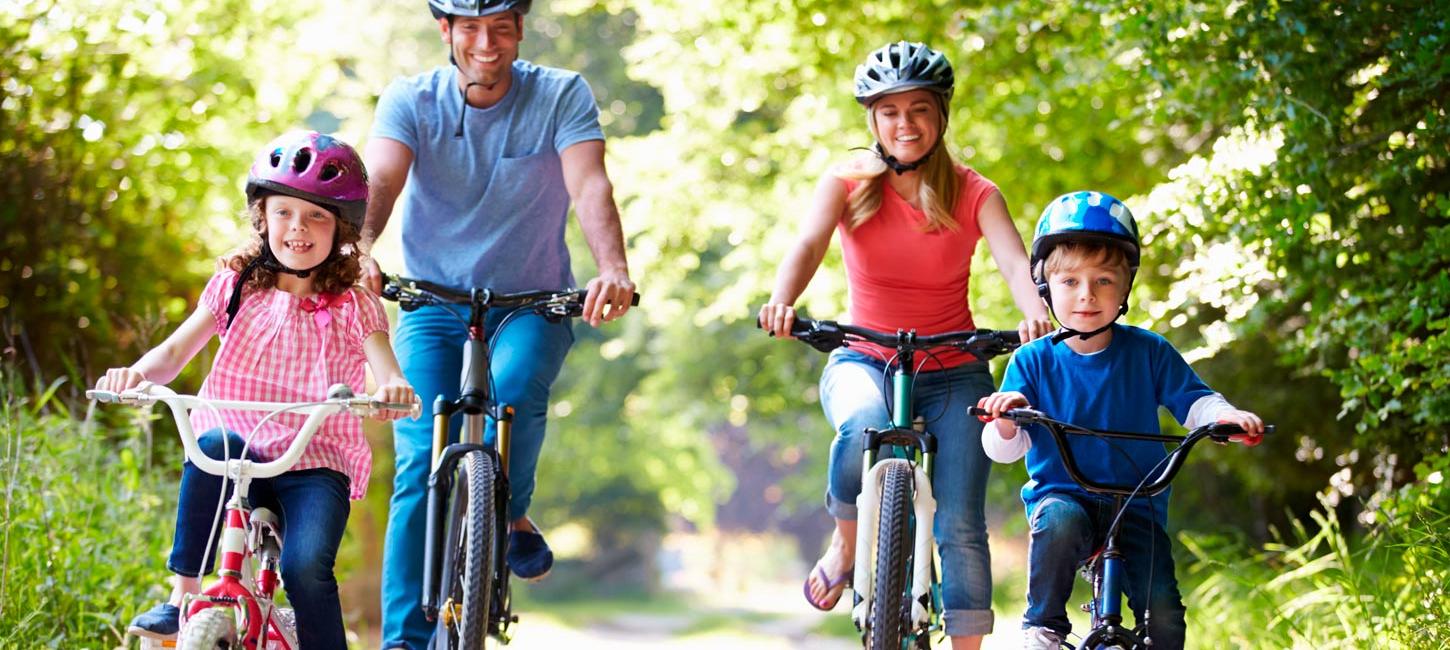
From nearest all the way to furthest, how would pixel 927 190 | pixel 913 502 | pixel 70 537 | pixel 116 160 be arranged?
pixel 913 502 < pixel 927 190 < pixel 70 537 < pixel 116 160

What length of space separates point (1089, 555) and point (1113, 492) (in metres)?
0.25

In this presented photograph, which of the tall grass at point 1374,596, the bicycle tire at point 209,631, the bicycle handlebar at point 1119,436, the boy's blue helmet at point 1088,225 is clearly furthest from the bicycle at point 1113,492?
the bicycle tire at point 209,631

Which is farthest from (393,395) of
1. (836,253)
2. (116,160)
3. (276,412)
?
(836,253)

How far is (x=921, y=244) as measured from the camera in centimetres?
574

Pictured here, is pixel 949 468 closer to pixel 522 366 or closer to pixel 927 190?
pixel 927 190

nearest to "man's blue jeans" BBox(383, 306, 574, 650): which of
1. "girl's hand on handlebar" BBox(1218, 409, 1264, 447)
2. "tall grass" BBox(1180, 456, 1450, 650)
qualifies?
"girl's hand on handlebar" BBox(1218, 409, 1264, 447)

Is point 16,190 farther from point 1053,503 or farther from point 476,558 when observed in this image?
point 1053,503

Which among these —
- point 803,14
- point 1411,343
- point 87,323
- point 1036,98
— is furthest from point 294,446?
point 803,14

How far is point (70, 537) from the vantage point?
6727 millimetres

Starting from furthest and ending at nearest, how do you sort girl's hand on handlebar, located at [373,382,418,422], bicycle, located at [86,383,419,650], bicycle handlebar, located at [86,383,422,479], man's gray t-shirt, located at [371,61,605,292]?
1. man's gray t-shirt, located at [371,61,605,292]
2. girl's hand on handlebar, located at [373,382,418,422]
3. bicycle handlebar, located at [86,383,422,479]
4. bicycle, located at [86,383,419,650]

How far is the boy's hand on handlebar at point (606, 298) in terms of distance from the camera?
5.23 metres

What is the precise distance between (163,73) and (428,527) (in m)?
8.25

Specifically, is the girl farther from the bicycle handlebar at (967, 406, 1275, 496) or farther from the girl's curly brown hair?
the bicycle handlebar at (967, 406, 1275, 496)

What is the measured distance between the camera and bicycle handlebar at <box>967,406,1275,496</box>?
4.39 metres
